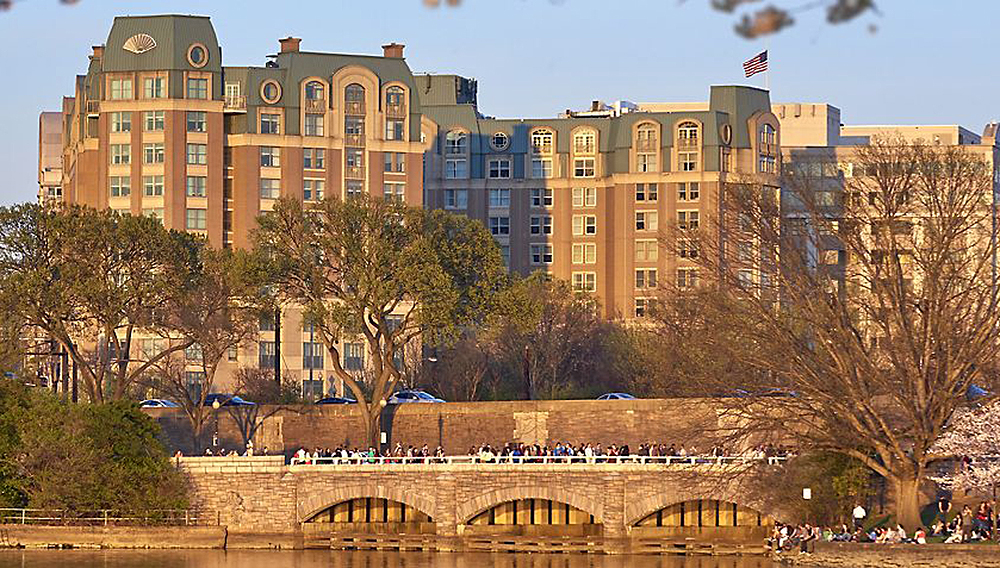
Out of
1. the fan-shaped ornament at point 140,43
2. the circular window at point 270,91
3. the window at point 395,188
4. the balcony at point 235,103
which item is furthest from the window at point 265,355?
the fan-shaped ornament at point 140,43

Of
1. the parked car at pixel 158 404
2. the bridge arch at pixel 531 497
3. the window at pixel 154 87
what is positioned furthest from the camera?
the window at pixel 154 87

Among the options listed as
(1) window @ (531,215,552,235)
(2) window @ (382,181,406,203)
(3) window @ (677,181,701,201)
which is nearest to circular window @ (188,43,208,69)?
(2) window @ (382,181,406,203)

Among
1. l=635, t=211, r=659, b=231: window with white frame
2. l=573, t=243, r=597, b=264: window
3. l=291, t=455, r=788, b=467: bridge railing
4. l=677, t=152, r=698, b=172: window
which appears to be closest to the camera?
l=291, t=455, r=788, b=467: bridge railing

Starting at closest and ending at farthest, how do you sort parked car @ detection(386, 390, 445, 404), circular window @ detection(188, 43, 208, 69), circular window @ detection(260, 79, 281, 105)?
parked car @ detection(386, 390, 445, 404) < circular window @ detection(188, 43, 208, 69) < circular window @ detection(260, 79, 281, 105)

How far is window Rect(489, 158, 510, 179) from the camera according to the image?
164875 mm

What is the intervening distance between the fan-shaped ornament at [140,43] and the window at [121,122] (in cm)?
457

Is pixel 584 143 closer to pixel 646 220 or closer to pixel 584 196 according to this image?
pixel 584 196

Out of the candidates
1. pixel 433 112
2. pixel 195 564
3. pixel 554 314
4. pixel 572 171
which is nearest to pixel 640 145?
pixel 572 171

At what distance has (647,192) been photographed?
525 feet

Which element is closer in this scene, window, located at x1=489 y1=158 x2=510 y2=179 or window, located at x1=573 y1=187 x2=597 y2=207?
window, located at x1=573 y1=187 x2=597 y2=207

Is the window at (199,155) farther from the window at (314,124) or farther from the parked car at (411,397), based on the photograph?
the parked car at (411,397)

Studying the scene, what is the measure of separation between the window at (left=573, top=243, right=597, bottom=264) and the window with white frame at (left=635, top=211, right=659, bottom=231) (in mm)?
5340

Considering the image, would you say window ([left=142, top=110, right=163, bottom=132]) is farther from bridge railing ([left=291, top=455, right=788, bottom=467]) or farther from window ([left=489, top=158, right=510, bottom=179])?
bridge railing ([left=291, top=455, right=788, bottom=467])

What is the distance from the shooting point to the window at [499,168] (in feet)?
541
